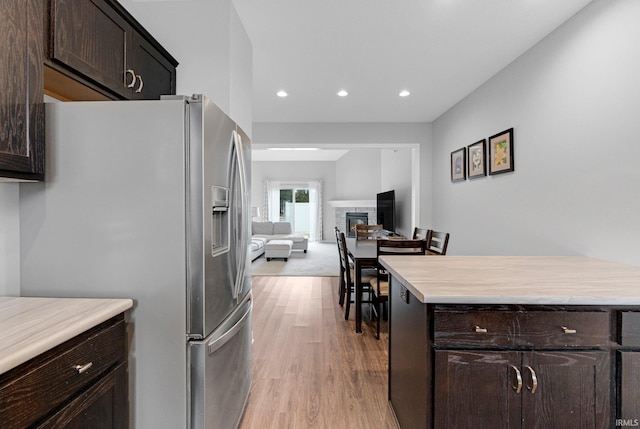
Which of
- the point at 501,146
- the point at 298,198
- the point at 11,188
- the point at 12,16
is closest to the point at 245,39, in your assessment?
the point at 12,16

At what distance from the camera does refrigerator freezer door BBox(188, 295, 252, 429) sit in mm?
1278

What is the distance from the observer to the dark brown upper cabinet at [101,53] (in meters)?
1.28

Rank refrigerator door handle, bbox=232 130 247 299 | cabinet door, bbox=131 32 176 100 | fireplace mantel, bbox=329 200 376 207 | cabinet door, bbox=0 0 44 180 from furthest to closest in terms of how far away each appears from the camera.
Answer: fireplace mantel, bbox=329 200 376 207 < cabinet door, bbox=131 32 176 100 < refrigerator door handle, bbox=232 130 247 299 < cabinet door, bbox=0 0 44 180

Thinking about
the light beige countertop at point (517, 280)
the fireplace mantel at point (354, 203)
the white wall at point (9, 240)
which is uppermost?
the fireplace mantel at point (354, 203)

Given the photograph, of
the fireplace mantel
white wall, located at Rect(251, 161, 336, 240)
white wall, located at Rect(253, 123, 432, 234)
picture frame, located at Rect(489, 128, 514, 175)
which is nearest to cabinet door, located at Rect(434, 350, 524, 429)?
picture frame, located at Rect(489, 128, 514, 175)

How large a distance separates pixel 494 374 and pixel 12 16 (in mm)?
2120

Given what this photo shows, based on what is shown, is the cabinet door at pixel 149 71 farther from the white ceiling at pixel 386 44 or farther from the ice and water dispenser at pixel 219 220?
the ice and water dispenser at pixel 219 220

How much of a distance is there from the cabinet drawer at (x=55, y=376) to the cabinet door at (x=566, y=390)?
1.51 m

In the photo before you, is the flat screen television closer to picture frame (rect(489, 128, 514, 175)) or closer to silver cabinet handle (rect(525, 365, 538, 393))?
picture frame (rect(489, 128, 514, 175))

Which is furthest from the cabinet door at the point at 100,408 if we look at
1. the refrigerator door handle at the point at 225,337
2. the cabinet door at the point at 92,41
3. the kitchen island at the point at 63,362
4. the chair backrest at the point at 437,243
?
the chair backrest at the point at 437,243

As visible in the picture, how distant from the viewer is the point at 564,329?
1.15 metres

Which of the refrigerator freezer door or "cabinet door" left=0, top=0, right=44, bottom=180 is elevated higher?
"cabinet door" left=0, top=0, right=44, bottom=180

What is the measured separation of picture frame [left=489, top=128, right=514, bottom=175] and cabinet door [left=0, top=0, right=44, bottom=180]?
3.36 meters

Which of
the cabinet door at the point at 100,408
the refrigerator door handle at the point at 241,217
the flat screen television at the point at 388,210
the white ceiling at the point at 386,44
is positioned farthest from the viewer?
the flat screen television at the point at 388,210
